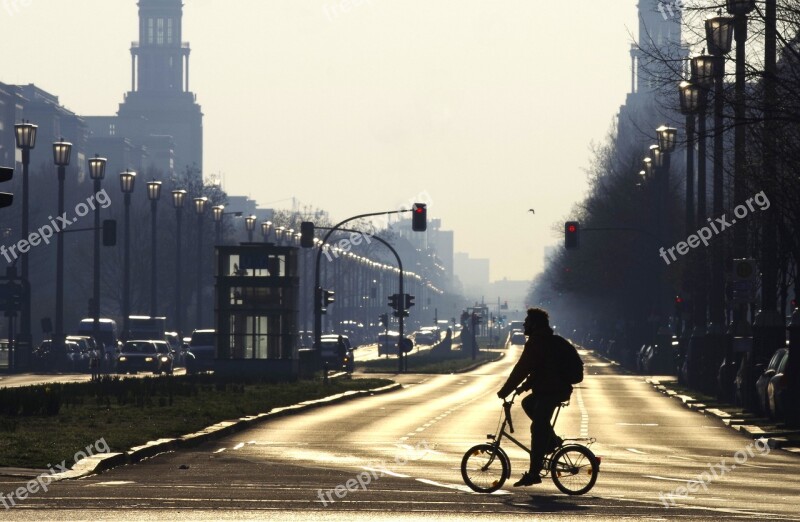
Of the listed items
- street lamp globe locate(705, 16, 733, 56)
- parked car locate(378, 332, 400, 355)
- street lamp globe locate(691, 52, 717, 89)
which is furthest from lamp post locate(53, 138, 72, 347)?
parked car locate(378, 332, 400, 355)

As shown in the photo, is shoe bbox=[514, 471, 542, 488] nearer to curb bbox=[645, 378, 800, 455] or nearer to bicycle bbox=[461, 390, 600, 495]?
bicycle bbox=[461, 390, 600, 495]

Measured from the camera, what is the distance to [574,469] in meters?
17.3

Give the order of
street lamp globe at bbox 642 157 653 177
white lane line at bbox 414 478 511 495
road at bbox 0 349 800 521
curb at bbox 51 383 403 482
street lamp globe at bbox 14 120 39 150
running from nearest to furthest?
1. road at bbox 0 349 800 521
2. white lane line at bbox 414 478 511 495
3. curb at bbox 51 383 403 482
4. street lamp globe at bbox 14 120 39 150
5. street lamp globe at bbox 642 157 653 177

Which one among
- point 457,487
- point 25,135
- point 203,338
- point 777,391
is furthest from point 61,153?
point 457,487

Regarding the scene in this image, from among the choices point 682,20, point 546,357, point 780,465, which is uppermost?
point 682,20

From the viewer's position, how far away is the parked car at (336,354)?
71.3 metres

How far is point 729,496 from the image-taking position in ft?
56.7

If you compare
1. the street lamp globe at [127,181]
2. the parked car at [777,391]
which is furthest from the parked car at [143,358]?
the parked car at [777,391]

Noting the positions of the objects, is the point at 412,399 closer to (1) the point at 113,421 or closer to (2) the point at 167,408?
(2) the point at 167,408

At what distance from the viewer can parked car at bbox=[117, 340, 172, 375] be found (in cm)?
6900

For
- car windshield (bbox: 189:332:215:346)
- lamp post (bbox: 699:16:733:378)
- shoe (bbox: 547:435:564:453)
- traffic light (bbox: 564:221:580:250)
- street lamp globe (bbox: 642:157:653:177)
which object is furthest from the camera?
street lamp globe (bbox: 642:157:653:177)

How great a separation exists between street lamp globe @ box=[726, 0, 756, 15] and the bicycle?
11.2 m

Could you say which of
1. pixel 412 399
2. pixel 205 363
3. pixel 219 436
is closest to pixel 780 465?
pixel 219 436

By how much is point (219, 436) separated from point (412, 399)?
59.9 ft
